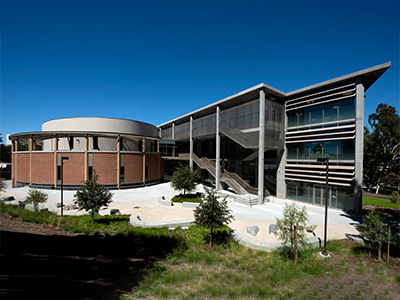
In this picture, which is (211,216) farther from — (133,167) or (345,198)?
(133,167)

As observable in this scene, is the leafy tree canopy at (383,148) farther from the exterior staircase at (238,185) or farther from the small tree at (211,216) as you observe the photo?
the small tree at (211,216)

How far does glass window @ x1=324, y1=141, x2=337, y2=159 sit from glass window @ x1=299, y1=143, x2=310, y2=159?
1678 millimetres

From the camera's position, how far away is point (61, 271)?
470cm

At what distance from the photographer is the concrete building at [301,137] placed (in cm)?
1706

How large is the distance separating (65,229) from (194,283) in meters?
8.93

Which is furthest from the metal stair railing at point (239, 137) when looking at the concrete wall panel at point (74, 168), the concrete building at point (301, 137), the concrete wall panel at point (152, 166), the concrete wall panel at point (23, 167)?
the concrete wall panel at point (23, 167)

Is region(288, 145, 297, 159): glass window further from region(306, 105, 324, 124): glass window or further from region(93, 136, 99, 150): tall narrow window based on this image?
region(93, 136, 99, 150): tall narrow window

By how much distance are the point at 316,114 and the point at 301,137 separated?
9.40 ft

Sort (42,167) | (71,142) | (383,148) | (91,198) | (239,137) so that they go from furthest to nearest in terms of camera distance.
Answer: (383,148) < (71,142) < (42,167) < (239,137) < (91,198)

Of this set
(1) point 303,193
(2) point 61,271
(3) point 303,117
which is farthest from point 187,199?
(3) point 303,117

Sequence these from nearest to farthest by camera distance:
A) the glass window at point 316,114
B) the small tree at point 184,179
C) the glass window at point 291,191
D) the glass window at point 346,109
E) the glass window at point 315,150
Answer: the glass window at point 346,109 < the glass window at point 315,150 < the glass window at point 316,114 < the small tree at point 184,179 < the glass window at point 291,191

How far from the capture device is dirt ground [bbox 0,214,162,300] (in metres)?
3.64

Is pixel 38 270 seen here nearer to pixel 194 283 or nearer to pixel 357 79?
pixel 194 283

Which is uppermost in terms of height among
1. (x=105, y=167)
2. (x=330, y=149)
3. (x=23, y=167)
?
(x=330, y=149)
